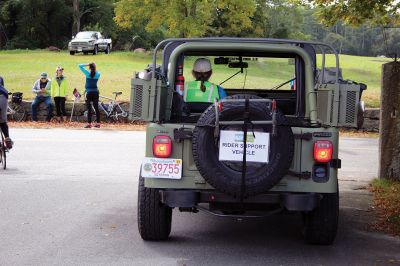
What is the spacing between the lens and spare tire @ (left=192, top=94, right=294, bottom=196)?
20.9 feet

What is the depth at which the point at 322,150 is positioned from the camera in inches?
266

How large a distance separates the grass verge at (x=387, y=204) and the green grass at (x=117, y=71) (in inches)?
81.7

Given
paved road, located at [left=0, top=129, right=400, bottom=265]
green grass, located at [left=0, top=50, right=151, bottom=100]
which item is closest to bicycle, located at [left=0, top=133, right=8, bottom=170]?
paved road, located at [left=0, top=129, right=400, bottom=265]

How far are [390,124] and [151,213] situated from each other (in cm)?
597

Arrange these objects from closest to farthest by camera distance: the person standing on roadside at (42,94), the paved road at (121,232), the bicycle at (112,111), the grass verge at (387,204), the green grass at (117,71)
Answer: the paved road at (121,232) → the grass verge at (387,204) → the green grass at (117,71) → the person standing on roadside at (42,94) → the bicycle at (112,111)

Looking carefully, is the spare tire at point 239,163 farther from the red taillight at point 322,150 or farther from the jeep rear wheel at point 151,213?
the jeep rear wheel at point 151,213

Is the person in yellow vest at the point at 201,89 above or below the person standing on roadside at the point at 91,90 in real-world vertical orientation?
above

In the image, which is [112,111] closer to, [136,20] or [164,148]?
[164,148]

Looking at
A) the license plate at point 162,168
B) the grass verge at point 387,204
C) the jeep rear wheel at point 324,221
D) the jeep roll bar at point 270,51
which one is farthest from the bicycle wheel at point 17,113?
the jeep rear wheel at point 324,221

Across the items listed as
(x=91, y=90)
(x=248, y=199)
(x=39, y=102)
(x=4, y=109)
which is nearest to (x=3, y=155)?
(x=4, y=109)

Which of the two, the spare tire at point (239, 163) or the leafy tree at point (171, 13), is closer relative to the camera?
the spare tire at point (239, 163)

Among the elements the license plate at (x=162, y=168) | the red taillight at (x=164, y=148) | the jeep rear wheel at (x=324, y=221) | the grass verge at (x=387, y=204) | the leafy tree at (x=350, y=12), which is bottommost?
the grass verge at (x=387, y=204)

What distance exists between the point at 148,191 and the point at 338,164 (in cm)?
183

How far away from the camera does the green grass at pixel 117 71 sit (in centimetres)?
915
